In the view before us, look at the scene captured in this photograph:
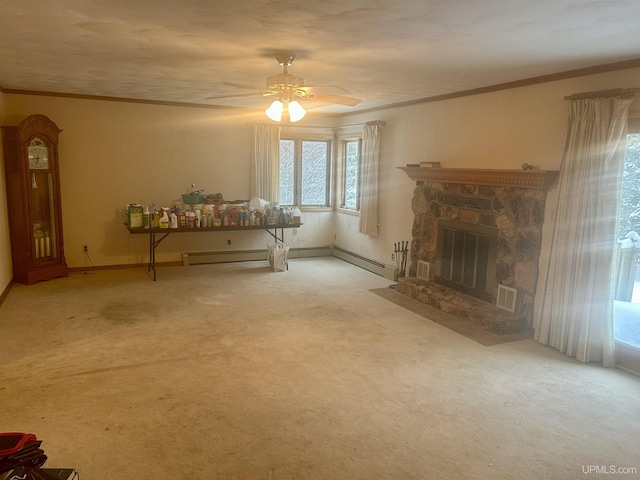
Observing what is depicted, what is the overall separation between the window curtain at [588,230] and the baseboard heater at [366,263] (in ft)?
8.71

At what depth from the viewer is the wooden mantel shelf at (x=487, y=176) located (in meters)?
4.06

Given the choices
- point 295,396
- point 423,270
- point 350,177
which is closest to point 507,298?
point 423,270

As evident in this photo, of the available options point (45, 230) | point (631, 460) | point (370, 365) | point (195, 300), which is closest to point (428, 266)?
point (370, 365)

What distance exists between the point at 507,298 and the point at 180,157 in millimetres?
4910

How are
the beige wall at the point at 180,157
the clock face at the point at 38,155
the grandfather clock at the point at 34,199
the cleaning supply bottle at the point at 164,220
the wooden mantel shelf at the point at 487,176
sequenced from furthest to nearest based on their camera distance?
the cleaning supply bottle at the point at 164,220, the clock face at the point at 38,155, the grandfather clock at the point at 34,199, the beige wall at the point at 180,157, the wooden mantel shelf at the point at 487,176

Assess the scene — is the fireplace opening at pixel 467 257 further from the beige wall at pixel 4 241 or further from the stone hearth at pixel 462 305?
the beige wall at pixel 4 241

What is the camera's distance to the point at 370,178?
266 inches

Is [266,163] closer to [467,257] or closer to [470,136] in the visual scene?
[470,136]

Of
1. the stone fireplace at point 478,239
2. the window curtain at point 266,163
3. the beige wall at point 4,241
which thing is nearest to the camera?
the stone fireplace at point 478,239

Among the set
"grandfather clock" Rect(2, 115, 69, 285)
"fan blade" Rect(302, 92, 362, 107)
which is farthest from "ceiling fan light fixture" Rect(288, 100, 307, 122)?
"grandfather clock" Rect(2, 115, 69, 285)

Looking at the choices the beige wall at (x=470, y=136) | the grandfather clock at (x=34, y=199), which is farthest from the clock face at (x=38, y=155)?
the beige wall at (x=470, y=136)

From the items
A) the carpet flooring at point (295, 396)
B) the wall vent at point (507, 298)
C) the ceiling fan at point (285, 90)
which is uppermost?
the ceiling fan at point (285, 90)

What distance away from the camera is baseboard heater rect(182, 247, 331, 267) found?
23.0 ft

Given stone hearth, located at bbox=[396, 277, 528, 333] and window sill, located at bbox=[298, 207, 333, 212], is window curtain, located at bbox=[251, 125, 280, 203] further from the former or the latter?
stone hearth, located at bbox=[396, 277, 528, 333]
